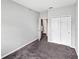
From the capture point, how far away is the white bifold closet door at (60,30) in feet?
12.0

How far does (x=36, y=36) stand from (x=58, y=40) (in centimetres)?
207

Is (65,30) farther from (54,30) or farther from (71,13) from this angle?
(71,13)

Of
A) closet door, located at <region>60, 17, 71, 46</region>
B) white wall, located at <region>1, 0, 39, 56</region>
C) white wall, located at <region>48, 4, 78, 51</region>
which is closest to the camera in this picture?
white wall, located at <region>1, 0, 39, 56</region>

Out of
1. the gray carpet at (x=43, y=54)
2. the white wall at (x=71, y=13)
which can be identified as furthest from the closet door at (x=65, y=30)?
the gray carpet at (x=43, y=54)

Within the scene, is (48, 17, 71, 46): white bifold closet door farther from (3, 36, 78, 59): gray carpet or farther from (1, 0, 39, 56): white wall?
(1, 0, 39, 56): white wall

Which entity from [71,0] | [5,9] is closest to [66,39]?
[71,0]

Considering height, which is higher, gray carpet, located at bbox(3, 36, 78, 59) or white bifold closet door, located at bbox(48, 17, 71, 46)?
white bifold closet door, located at bbox(48, 17, 71, 46)

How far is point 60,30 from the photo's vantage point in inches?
157

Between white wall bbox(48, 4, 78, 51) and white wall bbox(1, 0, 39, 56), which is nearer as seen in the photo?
white wall bbox(1, 0, 39, 56)

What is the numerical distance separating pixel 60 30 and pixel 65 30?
34 centimetres

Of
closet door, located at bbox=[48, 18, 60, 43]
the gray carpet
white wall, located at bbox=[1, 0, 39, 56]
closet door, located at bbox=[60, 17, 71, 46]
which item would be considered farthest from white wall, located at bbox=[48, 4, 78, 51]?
white wall, located at bbox=[1, 0, 39, 56]

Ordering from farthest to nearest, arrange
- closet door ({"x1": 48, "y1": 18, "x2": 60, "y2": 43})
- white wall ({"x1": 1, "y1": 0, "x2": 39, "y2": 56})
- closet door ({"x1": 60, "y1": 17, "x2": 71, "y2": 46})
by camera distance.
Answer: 1. closet door ({"x1": 48, "y1": 18, "x2": 60, "y2": 43})
2. closet door ({"x1": 60, "y1": 17, "x2": 71, "y2": 46})
3. white wall ({"x1": 1, "y1": 0, "x2": 39, "y2": 56})

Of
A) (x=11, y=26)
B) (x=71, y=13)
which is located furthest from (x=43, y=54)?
(x=71, y=13)

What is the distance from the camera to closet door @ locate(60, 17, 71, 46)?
3.60 metres
